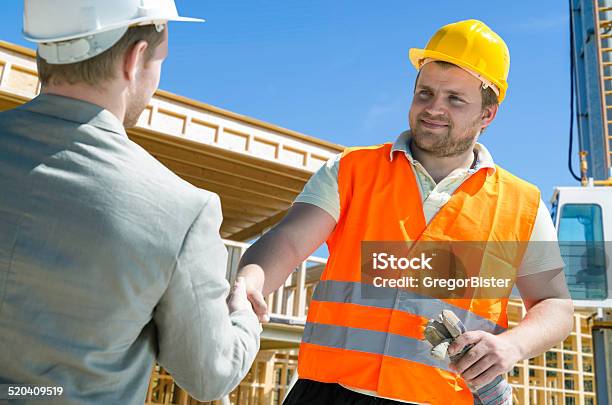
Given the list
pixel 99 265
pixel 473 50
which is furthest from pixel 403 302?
pixel 99 265

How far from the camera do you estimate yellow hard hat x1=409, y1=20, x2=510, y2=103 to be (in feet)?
8.70

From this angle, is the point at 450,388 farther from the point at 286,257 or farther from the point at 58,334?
the point at 58,334

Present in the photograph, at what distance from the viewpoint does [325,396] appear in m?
2.30

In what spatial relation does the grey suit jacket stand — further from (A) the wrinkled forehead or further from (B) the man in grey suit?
(A) the wrinkled forehead

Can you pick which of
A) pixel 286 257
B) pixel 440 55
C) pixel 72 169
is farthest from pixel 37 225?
pixel 440 55

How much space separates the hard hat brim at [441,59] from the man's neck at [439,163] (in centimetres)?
32

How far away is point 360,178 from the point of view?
2.59 m

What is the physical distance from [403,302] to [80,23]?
1550 millimetres

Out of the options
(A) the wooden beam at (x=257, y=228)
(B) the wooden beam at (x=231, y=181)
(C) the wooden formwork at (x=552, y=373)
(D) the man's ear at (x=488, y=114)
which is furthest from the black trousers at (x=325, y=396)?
(C) the wooden formwork at (x=552, y=373)

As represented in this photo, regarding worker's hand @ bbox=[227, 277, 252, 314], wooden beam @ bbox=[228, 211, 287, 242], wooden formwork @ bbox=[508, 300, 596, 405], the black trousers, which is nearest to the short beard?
the black trousers

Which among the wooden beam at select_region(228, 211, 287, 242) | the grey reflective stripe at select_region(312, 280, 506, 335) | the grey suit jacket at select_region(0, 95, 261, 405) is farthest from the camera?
the wooden beam at select_region(228, 211, 287, 242)

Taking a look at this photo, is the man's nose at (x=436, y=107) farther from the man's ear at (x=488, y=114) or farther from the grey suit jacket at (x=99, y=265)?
the grey suit jacket at (x=99, y=265)

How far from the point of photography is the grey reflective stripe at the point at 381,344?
226 centimetres

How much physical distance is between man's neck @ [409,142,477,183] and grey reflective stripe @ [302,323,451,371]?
76 cm
